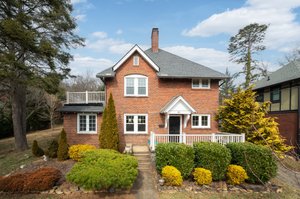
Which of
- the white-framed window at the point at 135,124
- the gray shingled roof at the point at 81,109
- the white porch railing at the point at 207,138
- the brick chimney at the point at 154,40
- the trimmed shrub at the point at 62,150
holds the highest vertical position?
the brick chimney at the point at 154,40

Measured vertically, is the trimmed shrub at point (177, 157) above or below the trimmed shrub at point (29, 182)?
above

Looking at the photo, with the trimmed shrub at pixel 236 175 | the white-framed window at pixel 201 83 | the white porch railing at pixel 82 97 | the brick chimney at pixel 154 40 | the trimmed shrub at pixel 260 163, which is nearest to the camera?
the trimmed shrub at pixel 236 175

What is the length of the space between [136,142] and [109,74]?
216 inches

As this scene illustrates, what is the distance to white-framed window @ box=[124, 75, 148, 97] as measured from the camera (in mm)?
16281

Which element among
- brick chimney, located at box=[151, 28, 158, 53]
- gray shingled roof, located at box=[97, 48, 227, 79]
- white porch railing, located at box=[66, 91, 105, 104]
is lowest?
white porch railing, located at box=[66, 91, 105, 104]

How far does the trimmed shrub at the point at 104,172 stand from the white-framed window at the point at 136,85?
22.0 ft

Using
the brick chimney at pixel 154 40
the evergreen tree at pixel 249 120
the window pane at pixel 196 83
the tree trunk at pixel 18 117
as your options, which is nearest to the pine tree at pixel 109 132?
the window pane at pixel 196 83

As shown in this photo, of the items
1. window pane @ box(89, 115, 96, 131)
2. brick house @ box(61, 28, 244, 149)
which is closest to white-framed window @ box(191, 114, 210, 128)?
brick house @ box(61, 28, 244, 149)

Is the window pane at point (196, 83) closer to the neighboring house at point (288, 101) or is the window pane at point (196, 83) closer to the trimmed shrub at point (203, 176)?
the neighboring house at point (288, 101)

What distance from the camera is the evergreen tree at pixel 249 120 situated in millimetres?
14023

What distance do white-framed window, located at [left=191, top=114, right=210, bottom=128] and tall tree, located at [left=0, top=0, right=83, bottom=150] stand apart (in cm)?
1112

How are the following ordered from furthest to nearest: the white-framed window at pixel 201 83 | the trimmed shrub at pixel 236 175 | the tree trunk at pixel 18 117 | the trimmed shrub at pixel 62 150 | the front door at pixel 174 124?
the tree trunk at pixel 18 117 < the white-framed window at pixel 201 83 < the front door at pixel 174 124 < the trimmed shrub at pixel 62 150 < the trimmed shrub at pixel 236 175

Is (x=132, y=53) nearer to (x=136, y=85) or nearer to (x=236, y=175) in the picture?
(x=136, y=85)

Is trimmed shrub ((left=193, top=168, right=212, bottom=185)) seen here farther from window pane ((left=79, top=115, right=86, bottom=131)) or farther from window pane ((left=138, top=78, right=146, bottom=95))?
window pane ((left=79, top=115, right=86, bottom=131))
